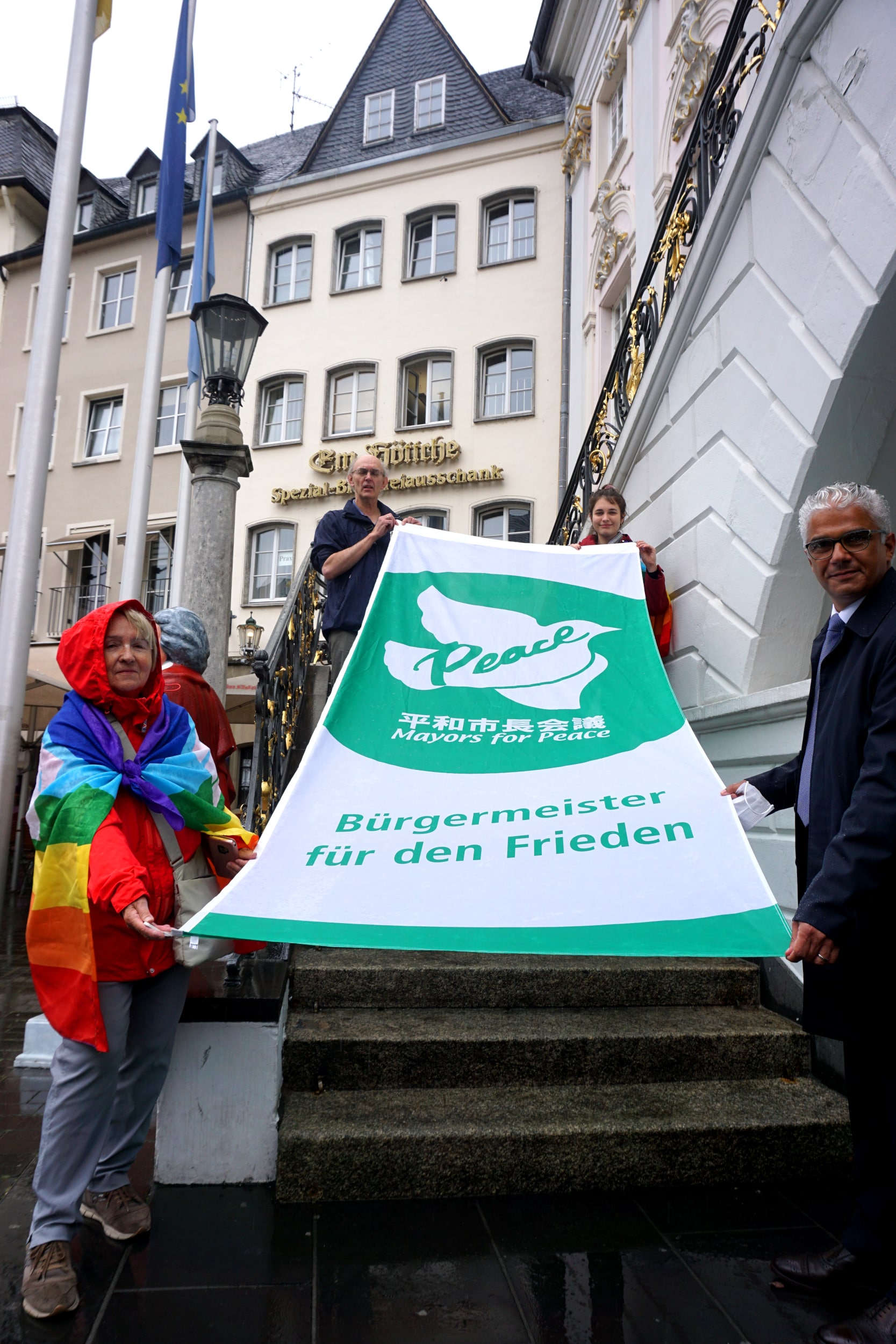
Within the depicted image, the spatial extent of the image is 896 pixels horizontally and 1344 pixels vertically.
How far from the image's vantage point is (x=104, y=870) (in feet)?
8.36

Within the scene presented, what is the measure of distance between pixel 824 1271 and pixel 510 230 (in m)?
19.1

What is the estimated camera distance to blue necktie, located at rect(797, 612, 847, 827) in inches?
105

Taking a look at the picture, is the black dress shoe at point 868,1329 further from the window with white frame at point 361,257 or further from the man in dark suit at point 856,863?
the window with white frame at point 361,257

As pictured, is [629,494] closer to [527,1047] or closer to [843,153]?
[843,153]

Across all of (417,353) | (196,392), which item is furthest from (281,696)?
(417,353)

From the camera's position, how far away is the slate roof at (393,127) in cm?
2017

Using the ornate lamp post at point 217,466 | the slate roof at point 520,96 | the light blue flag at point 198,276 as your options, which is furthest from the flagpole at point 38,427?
the slate roof at point 520,96

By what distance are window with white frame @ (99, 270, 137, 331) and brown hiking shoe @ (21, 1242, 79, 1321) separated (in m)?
23.3

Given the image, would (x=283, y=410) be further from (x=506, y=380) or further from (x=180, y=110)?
(x=180, y=110)

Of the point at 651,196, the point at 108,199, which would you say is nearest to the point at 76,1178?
the point at 651,196

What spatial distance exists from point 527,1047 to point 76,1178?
65.8 inches

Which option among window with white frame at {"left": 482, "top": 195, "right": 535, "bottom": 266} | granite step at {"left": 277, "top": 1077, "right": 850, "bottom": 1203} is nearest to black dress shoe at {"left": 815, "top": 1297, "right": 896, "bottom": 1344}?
granite step at {"left": 277, "top": 1077, "right": 850, "bottom": 1203}

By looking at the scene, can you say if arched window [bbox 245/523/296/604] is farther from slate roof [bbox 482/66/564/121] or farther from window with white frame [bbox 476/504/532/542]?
slate roof [bbox 482/66/564/121]

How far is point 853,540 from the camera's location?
2.55m
